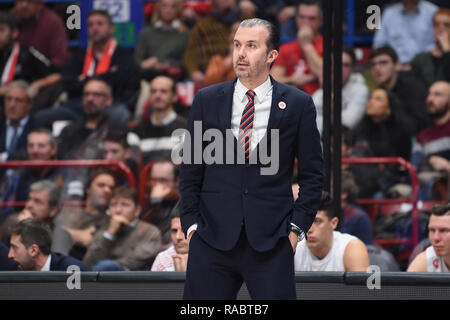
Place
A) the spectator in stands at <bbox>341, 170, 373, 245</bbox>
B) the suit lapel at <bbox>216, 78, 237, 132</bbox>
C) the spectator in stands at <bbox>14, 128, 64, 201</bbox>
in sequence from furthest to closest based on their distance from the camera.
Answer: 1. the spectator in stands at <bbox>14, 128, 64, 201</bbox>
2. the spectator in stands at <bbox>341, 170, 373, 245</bbox>
3. the suit lapel at <bbox>216, 78, 237, 132</bbox>

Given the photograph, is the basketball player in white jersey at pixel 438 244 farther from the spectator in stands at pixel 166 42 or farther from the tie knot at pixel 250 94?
the spectator in stands at pixel 166 42

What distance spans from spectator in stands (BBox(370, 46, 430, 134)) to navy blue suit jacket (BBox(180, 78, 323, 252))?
3.58m

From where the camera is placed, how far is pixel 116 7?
741cm

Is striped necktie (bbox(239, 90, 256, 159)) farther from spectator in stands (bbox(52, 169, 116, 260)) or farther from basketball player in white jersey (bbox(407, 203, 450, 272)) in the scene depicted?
spectator in stands (bbox(52, 169, 116, 260))

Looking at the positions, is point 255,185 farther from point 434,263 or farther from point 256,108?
point 434,263

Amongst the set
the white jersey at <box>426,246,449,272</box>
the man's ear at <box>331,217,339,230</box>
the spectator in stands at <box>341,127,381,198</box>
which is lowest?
the white jersey at <box>426,246,449,272</box>

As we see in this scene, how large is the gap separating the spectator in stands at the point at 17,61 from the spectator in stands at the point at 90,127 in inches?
23.6

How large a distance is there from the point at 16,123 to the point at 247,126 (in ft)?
13.7

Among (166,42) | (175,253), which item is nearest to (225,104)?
(175,253)

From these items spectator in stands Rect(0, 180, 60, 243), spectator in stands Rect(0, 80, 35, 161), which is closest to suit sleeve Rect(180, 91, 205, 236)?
spectator in stands Rect(0, 180, 60, 243)

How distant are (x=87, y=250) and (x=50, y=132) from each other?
48.0 inches

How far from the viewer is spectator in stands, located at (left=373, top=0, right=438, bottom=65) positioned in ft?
22.0

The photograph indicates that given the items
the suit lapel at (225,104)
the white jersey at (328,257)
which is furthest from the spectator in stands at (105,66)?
the suit lapel at (225,104)

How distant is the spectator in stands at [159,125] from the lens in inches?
251
